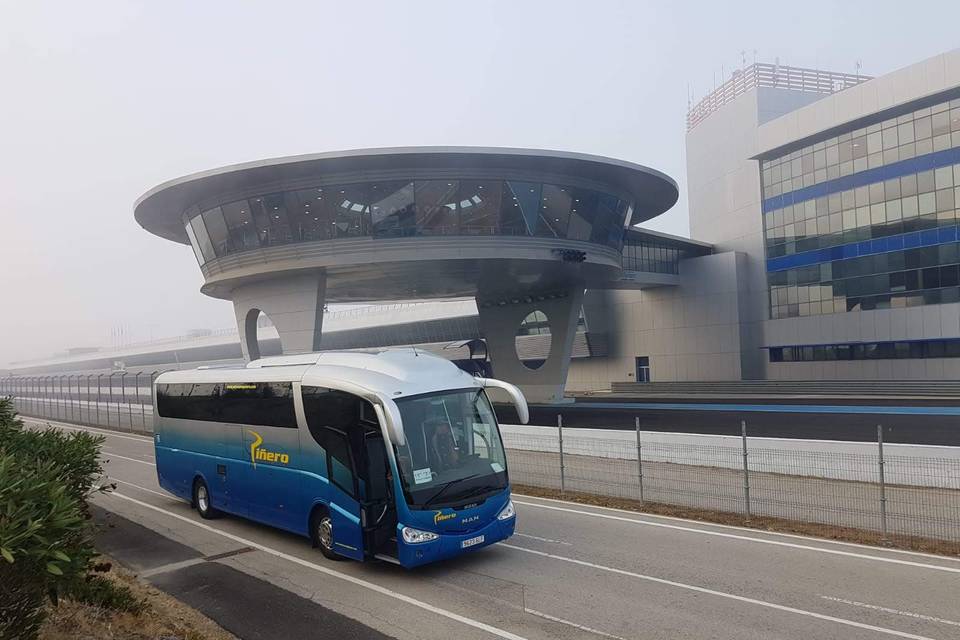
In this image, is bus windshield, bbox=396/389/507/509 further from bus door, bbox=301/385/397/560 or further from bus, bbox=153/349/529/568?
bus door, bbox=301/385/397/560

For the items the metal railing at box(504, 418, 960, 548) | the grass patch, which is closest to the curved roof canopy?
the metal railing at box(504, 418, 960, 548)

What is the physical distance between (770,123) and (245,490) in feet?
153

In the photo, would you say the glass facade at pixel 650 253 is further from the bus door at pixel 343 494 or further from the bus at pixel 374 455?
the bus door at pixel 343 494

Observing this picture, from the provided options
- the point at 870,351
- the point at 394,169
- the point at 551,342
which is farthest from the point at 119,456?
the point at 870,351

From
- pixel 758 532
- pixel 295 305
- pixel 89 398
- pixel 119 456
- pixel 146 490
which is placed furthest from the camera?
pixel 89 398

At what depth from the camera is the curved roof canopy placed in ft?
103

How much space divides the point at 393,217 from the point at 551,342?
1788 centimetres

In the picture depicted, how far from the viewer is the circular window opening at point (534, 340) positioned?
205 feet

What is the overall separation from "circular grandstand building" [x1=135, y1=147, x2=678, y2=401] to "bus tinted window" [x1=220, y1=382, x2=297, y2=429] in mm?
20002

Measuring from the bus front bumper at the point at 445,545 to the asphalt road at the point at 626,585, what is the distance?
348 millimetres

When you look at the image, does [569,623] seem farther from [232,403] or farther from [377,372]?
[232,403]

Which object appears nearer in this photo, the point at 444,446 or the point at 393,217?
the point at 444,446

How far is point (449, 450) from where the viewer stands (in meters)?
9.81

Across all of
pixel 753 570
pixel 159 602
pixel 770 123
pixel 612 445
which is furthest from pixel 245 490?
pixel 770 123
